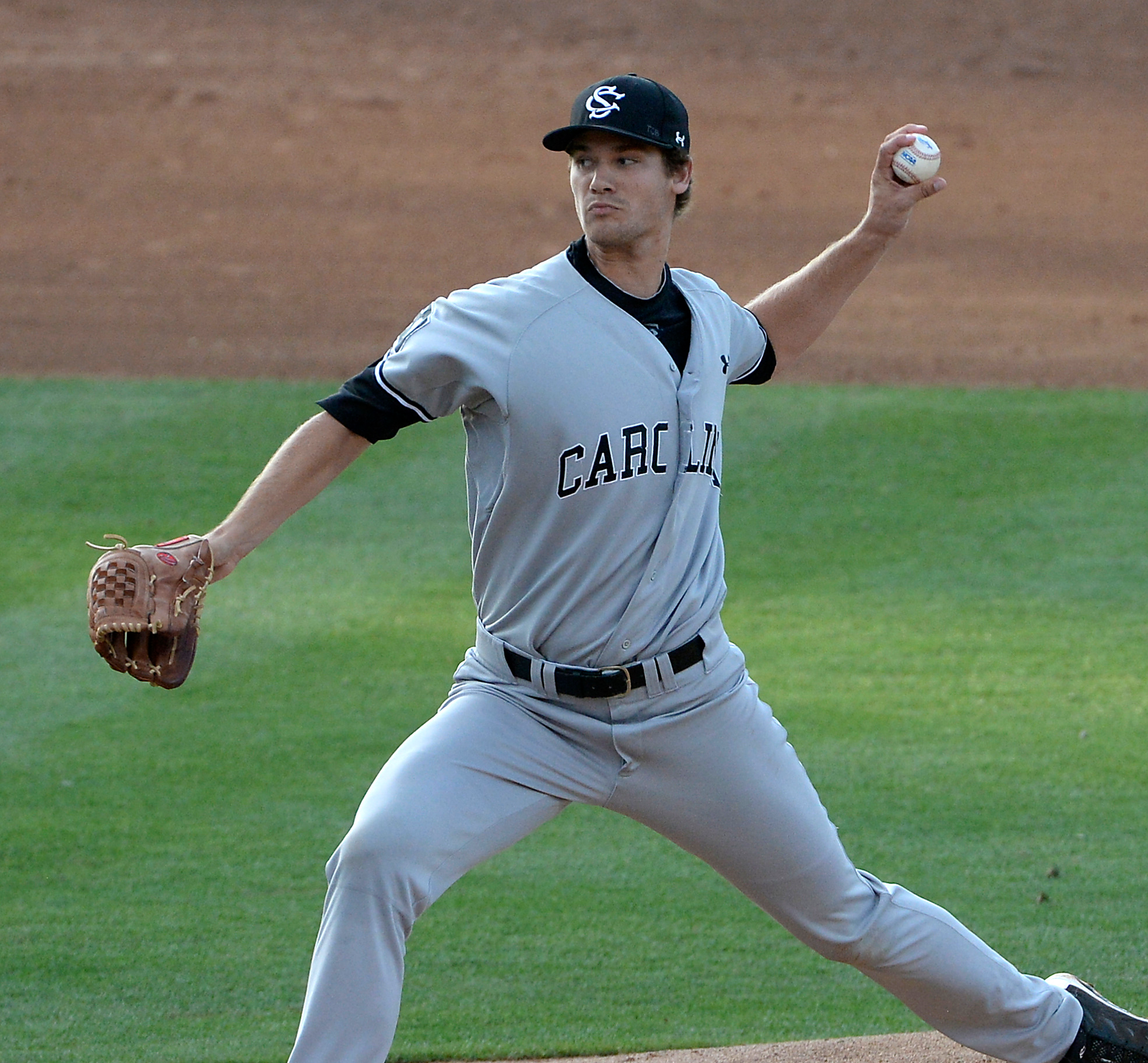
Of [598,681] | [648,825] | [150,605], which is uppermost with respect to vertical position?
[150,605]

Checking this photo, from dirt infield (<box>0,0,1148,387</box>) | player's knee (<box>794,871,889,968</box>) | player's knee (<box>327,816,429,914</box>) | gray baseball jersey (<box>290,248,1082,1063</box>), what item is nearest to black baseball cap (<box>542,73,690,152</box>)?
gray baseball jersey (<box>290,248,1082,1063</box>)

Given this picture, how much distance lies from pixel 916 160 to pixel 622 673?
132 centimetres

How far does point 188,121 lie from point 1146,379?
9890 mm

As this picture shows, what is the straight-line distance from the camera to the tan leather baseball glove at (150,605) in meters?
2.77

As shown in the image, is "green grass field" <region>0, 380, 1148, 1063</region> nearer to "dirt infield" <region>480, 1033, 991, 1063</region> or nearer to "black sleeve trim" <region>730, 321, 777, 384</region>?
"dirt infield" <region>480, 1033, 991, 1063</region>

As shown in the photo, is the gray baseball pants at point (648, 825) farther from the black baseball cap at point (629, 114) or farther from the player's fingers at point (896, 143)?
the player's fingers at point (896, 143)

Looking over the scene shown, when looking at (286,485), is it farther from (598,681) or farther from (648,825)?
(648,825)

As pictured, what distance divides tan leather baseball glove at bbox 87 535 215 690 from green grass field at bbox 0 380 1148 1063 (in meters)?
1.26

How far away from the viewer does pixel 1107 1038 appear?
332cm

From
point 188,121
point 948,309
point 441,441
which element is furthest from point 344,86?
point 441,441

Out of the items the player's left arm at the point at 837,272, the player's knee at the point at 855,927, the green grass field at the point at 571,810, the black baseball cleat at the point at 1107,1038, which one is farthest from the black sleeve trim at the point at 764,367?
the green grass field at the point at 571,810

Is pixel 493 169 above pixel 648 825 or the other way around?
above

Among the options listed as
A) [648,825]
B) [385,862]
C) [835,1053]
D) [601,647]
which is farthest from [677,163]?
[835,1053]

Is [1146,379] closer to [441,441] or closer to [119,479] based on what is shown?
[441,441]
